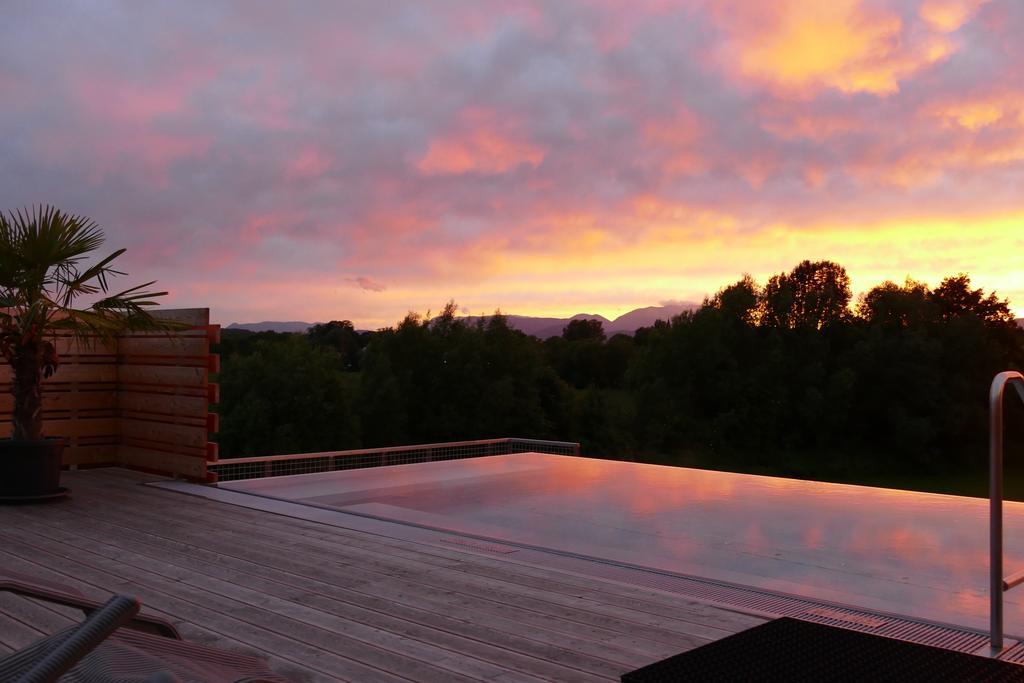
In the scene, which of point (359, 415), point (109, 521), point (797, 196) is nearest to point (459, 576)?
point (109, 521)

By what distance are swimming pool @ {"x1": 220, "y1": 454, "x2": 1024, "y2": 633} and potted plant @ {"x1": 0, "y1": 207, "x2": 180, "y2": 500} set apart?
4.70 ft

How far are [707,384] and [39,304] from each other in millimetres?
32748

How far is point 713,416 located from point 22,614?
112 feet

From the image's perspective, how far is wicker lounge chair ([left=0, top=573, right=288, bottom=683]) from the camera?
1.36m

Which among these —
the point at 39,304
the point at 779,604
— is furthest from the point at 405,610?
the point at 39,304

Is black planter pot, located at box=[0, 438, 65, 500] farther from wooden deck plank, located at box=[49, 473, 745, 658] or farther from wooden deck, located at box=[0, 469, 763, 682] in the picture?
wooden deck plank, located at box=[49, 473, 745, 658]

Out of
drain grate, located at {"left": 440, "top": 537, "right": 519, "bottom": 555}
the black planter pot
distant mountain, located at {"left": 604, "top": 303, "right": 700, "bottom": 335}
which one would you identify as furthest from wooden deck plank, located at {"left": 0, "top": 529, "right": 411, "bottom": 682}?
distant mountain, located at {"left": 604, "top": 303, "right": 700, "bottom": 335}

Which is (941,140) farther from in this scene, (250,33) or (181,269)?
(181,269)

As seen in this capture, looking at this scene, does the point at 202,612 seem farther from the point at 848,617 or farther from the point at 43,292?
the point at 43,292

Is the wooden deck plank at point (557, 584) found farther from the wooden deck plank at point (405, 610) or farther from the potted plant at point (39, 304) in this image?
the potted plant at point (39, 304)

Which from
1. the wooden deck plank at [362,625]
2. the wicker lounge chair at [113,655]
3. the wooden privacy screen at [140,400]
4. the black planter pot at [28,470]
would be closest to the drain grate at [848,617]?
the wooden deck plank at [362,625]

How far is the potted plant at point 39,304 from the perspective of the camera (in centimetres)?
578

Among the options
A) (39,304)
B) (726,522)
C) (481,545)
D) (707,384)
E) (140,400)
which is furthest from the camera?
(707,384)

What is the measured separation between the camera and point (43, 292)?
589cm
